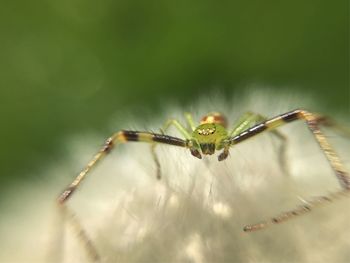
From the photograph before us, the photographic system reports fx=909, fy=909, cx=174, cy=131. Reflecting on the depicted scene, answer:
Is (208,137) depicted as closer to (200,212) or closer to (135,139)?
(135,139)

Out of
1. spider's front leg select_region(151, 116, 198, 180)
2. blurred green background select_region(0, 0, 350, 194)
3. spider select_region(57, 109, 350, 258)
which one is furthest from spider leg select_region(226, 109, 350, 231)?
blurred green background select_region(0, 0, 350, 194)

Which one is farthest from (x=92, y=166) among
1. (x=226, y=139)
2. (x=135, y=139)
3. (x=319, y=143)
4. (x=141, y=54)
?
(x=141, y=54)

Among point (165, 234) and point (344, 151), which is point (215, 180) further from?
point (344, 151)

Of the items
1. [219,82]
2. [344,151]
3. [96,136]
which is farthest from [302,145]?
[219,82]

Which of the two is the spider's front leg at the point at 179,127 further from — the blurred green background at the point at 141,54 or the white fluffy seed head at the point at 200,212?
the blurred green background at the point at 141,54

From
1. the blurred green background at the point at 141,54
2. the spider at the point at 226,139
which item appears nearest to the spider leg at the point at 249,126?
the spider at the point at 226,139
